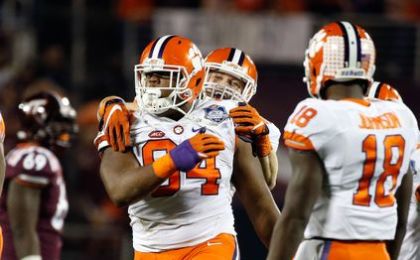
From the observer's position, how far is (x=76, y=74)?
9773mm

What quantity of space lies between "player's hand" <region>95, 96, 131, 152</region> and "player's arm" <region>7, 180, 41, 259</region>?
1.27 m

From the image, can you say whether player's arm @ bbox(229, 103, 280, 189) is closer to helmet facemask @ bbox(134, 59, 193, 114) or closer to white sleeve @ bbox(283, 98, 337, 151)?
helmet facemask @ bbox(134, 59, 193, 114)

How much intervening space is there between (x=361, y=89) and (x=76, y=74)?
6532 mm

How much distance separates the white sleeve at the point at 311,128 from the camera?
3.30 metres

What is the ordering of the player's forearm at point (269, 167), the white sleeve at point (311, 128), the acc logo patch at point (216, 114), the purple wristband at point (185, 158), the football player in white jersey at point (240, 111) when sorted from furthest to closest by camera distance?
the player's forearm at point (269, 167), the acc logo patch at point (216, 114), the football player in white jersey at point (240, 111), the purple wristband at point (185, 158), the white sleeve at point (311, 128)

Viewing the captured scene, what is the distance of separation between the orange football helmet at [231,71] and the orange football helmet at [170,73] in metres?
0.72

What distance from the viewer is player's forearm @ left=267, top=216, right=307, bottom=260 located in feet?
Answer: 10.9

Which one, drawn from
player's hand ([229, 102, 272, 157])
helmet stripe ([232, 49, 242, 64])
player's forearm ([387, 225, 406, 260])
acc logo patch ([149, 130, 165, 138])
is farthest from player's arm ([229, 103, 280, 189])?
helmet stripe ([232, 49, 242, 64])

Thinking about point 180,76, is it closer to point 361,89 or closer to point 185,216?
point 185,216

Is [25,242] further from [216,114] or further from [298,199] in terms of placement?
[298,199]

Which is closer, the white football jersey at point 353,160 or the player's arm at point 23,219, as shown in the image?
the white football jersey at point 353,160

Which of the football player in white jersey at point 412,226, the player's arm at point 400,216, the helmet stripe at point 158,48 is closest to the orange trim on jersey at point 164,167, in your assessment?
the helmet stripe at point 158,48

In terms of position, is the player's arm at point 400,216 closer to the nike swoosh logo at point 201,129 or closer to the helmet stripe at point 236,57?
the nike swoosh logo at point 201,129

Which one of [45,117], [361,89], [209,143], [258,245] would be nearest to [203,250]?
[209,143]
